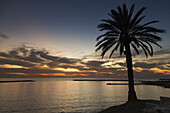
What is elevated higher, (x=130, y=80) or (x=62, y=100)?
(x=130, y=80)

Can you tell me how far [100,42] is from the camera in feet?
65.1

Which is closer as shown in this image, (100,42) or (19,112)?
(100,42)

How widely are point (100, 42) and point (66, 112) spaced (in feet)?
44.5

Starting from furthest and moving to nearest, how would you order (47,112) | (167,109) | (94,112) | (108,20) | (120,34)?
1. (47,112)
2. (94,112)
3. (108,20)
4. (120,34)
5. (167,109)

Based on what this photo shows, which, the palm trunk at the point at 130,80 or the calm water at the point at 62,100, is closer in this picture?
the palm trunk at the point at 130,80

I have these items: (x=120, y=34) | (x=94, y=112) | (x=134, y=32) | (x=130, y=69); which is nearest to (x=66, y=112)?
(x=94, y=112)

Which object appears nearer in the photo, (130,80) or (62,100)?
(130,80)

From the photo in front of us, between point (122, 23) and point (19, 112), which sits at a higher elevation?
point (122, 23)

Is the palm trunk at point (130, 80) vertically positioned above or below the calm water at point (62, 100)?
above

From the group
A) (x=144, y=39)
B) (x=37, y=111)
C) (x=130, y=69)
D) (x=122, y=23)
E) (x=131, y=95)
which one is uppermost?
(x=122, y=23)

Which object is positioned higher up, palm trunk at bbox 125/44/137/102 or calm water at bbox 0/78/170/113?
palm trunk at bbox 125/44/137/102

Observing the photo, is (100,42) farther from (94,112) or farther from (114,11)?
(94,112)

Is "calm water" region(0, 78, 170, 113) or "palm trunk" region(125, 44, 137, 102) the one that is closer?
"palm trunk" region(125, 44, 137, 102)

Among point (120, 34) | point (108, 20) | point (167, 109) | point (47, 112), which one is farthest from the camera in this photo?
point (47, 112)
